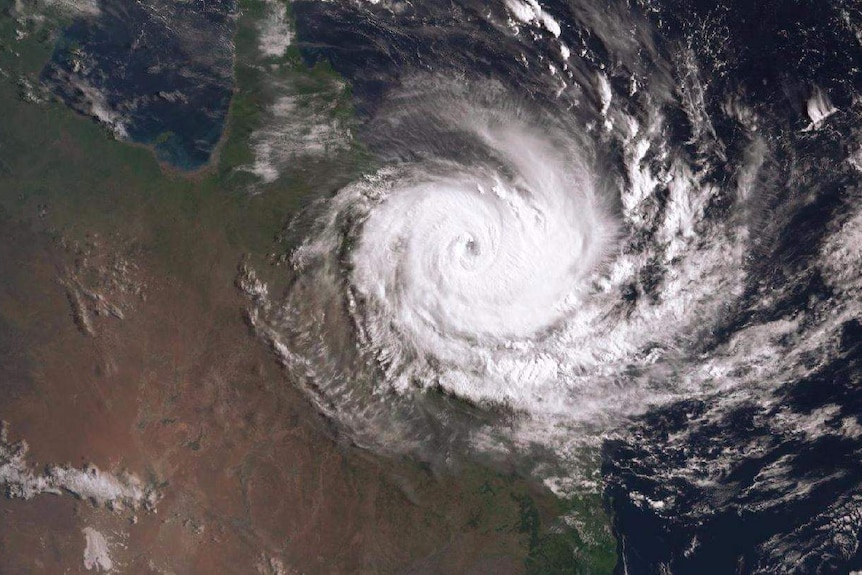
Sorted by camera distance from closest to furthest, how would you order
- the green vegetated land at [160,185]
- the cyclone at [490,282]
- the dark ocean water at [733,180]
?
the dark ocean water at [733,180]
the cyclone at [490,282]
the green vegetated land at [160,185]

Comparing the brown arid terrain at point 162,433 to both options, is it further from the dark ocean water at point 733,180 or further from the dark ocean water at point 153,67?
the dark ocean water at point 733,180

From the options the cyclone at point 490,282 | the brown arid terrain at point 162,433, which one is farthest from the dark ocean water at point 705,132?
the brown arid terrain at point 162,433

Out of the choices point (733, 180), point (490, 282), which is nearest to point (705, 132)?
point (733, 180)

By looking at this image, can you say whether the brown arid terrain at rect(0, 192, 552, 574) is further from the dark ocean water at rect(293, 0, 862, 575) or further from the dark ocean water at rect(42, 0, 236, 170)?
the dark ocean water at rect(293, 0, 862, 575)

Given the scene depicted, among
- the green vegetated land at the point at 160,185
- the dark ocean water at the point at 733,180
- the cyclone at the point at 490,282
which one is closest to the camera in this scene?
the dark ocean water at the point at 733,180

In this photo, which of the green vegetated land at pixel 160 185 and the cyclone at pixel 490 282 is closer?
the cyclone at pixel 490 282

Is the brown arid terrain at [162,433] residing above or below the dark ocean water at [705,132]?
below

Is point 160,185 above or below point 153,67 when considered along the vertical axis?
below

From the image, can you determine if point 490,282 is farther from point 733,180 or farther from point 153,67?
point 153,67
